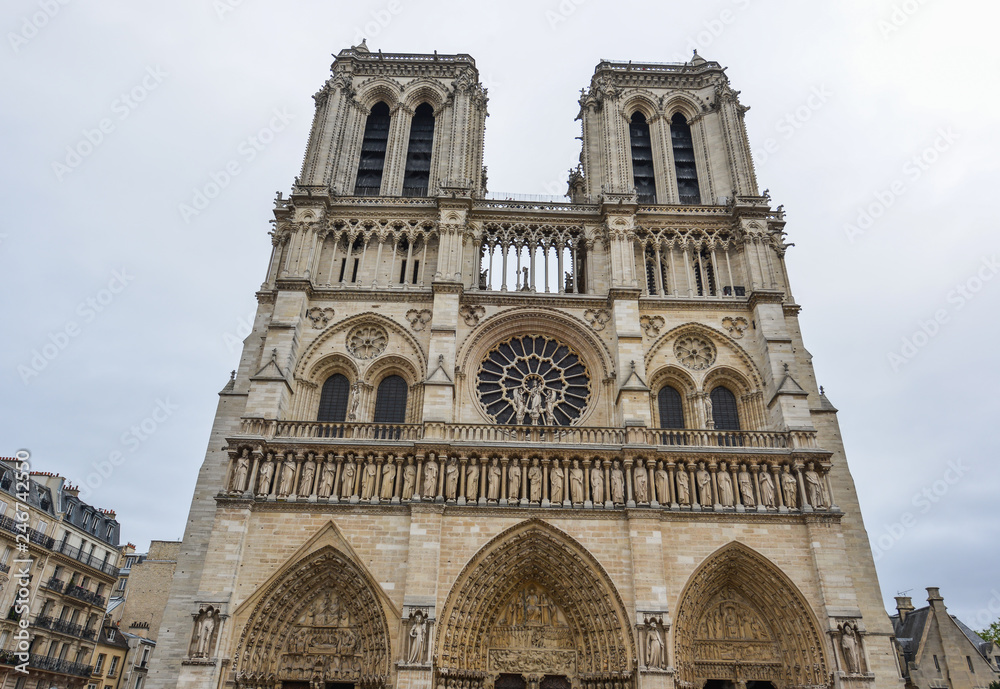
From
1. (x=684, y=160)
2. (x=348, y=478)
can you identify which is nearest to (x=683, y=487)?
(x=348, y=478)

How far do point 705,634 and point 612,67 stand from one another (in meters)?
20.5

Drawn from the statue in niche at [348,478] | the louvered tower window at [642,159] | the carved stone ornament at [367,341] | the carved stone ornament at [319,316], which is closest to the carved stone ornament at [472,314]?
the carved stone ornament at [367,341]

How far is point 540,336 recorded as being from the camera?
67.1 ft

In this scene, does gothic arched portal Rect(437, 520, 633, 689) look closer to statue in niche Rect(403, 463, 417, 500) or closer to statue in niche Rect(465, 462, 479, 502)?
statue in niche Rect(465, 462, 479, 502)

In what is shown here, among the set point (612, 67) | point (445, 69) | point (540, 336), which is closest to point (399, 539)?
point (540, 336)

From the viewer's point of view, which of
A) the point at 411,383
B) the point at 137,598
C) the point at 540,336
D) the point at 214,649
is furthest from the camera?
the point at 137,598

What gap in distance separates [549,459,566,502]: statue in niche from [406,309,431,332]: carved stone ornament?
596cm

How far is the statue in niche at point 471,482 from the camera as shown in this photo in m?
16.3

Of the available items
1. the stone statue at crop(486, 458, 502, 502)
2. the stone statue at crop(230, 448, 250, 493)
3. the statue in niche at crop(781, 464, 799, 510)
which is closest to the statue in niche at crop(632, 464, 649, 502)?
the stone statue at crop(486, 458, 502, 502)

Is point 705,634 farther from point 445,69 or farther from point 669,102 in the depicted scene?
point 445,69

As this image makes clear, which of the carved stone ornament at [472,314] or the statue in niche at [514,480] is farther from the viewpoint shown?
the carved stone ornament at [472,314]

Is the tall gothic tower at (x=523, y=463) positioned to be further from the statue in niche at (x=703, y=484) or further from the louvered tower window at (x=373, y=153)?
the louvered tower window at (x=373, y=153)

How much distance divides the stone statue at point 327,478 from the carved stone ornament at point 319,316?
15.4ft

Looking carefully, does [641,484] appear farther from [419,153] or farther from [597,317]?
[419,153]
